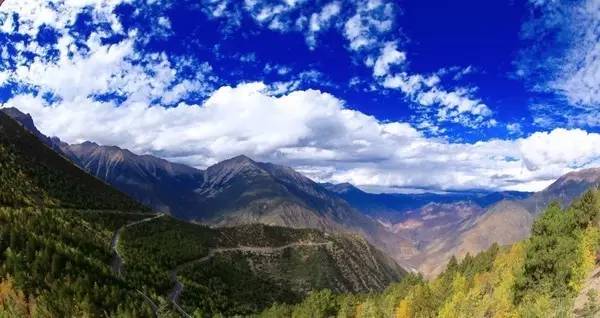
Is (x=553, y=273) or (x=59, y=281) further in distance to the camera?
(x=553, y=273)

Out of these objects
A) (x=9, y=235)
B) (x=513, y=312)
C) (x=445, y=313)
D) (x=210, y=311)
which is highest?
(x=9, y=235)

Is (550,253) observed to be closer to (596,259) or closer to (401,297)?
(596,259)

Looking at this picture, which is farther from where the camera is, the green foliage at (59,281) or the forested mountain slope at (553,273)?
the green foliage at (59,281)

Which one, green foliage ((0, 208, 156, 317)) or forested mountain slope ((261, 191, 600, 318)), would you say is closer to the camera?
forested mountain slope ((261, 191, 600, 318))

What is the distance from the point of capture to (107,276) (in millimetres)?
84938

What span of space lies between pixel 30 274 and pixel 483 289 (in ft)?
386

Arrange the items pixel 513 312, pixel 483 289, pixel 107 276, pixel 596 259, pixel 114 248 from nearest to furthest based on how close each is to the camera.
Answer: pixel 513 312 → pixel 107 276 → pixel 596 259 → pixel 483 289 → pixel 114 248

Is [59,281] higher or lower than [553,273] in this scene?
lower

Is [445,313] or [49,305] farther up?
[49,305]

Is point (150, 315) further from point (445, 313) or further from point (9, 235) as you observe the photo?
point (445, 313)

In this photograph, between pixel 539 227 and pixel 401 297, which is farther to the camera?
pixel 401 297

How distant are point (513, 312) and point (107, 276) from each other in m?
66.3

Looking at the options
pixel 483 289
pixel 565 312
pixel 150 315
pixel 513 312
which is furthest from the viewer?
pixel 483 289

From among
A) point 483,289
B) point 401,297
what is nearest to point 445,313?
point 483,289
